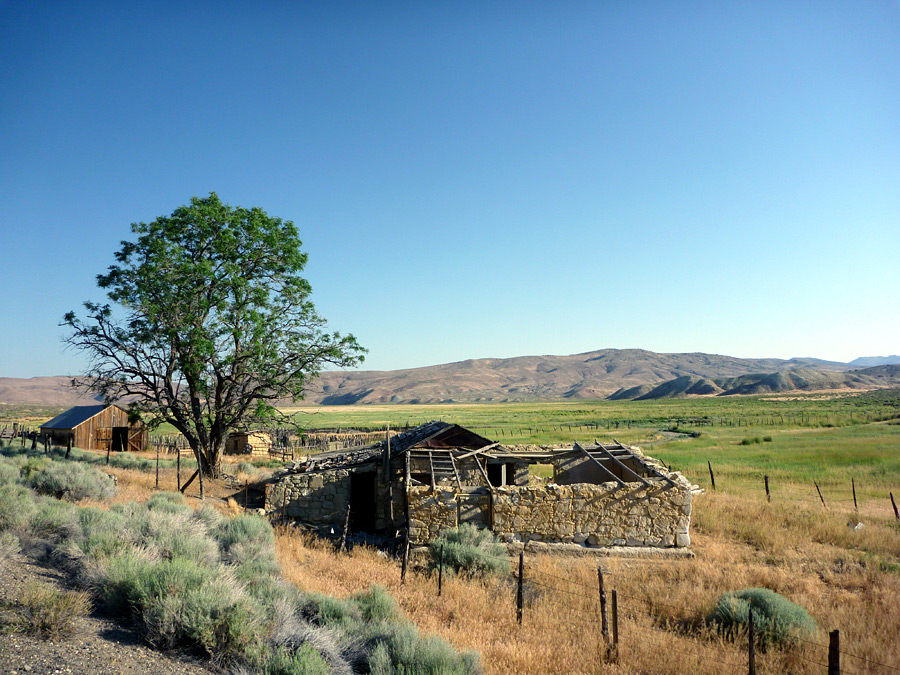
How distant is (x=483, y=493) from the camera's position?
49.5ft

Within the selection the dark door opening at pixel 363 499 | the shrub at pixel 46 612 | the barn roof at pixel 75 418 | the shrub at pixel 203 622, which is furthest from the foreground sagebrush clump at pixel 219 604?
the barn roof at pixel 75 418

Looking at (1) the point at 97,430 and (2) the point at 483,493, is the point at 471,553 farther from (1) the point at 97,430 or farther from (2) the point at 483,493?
(1) the point at 97,430

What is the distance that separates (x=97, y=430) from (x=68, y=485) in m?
28.3

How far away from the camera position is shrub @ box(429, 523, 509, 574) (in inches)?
483

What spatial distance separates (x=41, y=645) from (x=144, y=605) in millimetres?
1008

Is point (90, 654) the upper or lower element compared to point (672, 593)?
upper

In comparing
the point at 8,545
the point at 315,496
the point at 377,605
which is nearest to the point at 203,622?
the point at 377,605

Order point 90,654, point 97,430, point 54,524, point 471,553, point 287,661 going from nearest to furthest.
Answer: point 90,654 → point 287,661 → point 54,524 → point 471,553 → point 97,430

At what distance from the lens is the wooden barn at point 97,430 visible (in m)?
36.3

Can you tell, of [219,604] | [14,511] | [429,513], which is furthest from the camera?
[429,513]

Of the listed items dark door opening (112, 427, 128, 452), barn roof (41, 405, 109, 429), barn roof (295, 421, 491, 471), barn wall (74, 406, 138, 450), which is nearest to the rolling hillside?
dark door opening (112, 427, 128, 452)

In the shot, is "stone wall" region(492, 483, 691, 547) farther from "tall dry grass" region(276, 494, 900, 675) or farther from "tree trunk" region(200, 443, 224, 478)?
"tree trunk" region(200, 443, 224, 478)

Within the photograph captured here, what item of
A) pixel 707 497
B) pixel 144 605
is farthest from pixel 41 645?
pixel 707 497

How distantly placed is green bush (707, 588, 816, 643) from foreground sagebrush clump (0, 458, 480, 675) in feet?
17.6
